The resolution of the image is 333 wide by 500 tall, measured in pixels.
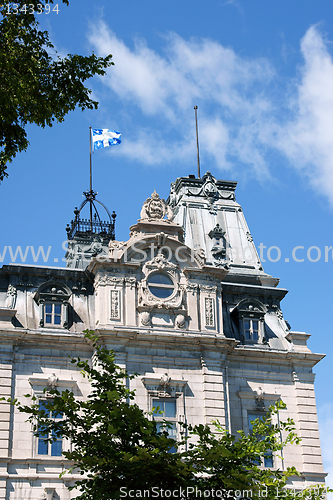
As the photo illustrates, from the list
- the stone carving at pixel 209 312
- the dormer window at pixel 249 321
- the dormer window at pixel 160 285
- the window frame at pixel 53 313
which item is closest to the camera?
the window frame at pixel 53 313

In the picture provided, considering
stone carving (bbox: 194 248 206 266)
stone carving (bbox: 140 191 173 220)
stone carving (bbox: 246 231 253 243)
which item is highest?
stone carving (bbox: 246 231 253 243)

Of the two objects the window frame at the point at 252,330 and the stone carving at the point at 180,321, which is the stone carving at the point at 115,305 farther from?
the window frame at the point at 252,330

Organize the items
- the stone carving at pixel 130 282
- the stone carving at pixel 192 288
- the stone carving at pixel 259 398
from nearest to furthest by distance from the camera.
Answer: the stone carving at pixel 130 282 → the stone carving at pixel 259 398 → the stone carving at pixel 192 288

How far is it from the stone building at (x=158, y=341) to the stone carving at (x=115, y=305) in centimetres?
5

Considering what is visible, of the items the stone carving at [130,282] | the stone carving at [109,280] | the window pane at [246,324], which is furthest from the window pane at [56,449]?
the window pane at [246,324]

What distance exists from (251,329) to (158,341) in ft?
20.2

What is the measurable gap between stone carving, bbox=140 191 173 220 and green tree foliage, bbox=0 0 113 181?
63.2ft

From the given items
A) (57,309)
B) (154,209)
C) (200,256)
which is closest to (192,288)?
(200,256)

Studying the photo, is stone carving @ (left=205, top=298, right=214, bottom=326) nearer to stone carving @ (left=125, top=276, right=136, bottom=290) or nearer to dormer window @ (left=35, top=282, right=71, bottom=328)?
stone carving @ (left=125, top=276, right=136, bottom=290)

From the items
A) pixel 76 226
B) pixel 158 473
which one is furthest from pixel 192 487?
pixel 76 226

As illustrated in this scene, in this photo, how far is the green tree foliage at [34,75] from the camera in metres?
25.1

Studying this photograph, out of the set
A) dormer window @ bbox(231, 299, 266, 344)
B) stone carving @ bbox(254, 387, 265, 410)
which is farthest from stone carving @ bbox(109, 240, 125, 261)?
stone carving @ bbox(254, 387, 265, 410)

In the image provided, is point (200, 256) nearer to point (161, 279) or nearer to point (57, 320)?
point (161, 279)

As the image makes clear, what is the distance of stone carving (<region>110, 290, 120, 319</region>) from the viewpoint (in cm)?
4225
